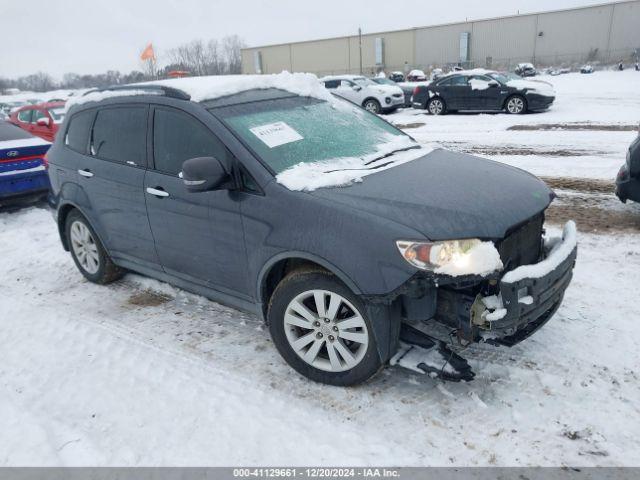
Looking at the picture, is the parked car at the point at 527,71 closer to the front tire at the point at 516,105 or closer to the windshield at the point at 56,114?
the front tire at the point at 516,105

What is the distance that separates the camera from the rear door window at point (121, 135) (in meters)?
3.87

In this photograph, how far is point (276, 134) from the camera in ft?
11.1

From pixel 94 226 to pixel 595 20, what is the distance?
200 ft

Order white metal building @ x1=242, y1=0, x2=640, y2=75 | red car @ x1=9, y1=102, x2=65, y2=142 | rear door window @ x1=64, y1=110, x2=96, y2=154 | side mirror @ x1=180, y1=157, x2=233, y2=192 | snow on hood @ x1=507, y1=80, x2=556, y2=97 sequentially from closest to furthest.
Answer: side mirror @ x1=180, y1=157, x2=233, y2=192 < rear door window @ x1=64, y1=110, x2=96, y2=154 < red car @ x1=9, y1=102, x2=65, y2=142 < snow on hood @ x1=507, y1=80, x2=556, y2=97 < white metal building @ x1=242, y1=0, x2=640, y2=75

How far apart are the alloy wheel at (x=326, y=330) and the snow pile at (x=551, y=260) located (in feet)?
2.81

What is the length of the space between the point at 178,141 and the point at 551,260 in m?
2.59

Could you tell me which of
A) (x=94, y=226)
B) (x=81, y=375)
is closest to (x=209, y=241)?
(x=81, y=375)

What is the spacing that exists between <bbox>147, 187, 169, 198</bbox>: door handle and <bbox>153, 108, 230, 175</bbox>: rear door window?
14 cm

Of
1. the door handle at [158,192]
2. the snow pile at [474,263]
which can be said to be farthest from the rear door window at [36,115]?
the snow pile at [474,263]

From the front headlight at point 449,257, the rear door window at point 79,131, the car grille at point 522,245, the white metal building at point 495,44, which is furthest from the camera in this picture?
the white metal building at point 495,44

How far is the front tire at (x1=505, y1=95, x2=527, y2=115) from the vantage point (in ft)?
49.1

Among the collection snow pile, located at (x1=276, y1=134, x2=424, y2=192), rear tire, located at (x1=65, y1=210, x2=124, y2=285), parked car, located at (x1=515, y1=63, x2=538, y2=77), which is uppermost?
snow pile, located at (x1=276, y1=134, x2=424, y2=192)

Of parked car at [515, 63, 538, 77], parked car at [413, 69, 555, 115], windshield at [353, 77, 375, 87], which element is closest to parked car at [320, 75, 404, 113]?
windshield at [353, 77, 375, 87]

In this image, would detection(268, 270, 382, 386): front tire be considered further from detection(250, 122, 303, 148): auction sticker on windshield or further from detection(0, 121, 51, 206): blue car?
detection(0, 121, 51, 206): blue car
